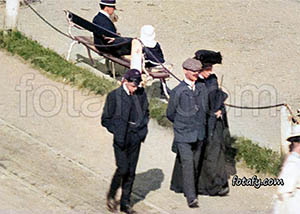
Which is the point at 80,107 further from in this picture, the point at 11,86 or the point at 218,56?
the point at 218,56

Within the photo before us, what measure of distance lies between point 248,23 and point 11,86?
5.55m

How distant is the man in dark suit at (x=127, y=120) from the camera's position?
9.79m

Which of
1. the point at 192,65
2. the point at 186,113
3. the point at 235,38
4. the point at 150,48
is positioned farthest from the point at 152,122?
the point at 235,38

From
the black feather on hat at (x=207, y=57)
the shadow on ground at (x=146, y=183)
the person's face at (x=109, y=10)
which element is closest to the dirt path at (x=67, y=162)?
the shadow on ground at (x=146, y=183)

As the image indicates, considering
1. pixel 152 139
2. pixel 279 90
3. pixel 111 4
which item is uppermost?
pixel 111 4

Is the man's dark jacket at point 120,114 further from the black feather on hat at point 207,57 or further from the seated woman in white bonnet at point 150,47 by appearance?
the seated woman in white bonnet at point 150,47

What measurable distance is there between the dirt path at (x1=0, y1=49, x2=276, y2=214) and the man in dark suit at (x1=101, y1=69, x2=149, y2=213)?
65 centimetres

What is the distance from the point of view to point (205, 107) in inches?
413

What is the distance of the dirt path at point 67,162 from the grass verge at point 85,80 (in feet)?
0.48

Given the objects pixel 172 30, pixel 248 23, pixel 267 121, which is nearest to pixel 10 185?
pixel 267 121

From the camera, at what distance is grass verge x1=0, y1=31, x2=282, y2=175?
11.3 m

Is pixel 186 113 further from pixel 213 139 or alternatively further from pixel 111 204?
pixel 111 204

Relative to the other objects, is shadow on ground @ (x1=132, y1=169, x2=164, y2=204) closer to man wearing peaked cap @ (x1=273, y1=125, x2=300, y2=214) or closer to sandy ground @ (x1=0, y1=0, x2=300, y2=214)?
sandy ground @ (x1=0, y1=0, x2=300, y2=214)

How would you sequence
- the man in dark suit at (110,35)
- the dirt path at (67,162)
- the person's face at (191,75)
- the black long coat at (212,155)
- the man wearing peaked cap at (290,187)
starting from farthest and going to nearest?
the man in dark suit at (110,35)
the black long coat at (212,155)
the dirt path at (67,162)
the person's face at (191,75)
the man wearing peaked cap at (290,187)
